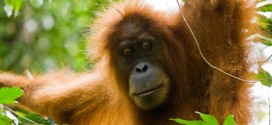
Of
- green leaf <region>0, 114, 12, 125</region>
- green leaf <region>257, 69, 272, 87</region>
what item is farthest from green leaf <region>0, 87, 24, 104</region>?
green leaf <region>257, 69, 272, 87</region>

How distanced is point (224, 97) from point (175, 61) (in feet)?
1.98

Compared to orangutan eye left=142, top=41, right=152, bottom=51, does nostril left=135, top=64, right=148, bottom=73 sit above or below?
below

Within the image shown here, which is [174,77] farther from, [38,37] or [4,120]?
[38,37]

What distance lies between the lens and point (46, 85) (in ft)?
20.9

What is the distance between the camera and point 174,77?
5000 mm

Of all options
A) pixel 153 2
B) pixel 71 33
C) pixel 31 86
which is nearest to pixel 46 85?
pixel 31 86

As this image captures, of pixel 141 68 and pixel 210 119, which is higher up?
pixel 141 68

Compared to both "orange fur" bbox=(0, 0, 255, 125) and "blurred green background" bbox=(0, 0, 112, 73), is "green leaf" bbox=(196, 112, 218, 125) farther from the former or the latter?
"blurred green background" bbox=(0, 0, 112, 73)

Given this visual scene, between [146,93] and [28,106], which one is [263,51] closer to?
[146,93]

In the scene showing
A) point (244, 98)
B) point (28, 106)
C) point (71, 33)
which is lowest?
point (244, 98)

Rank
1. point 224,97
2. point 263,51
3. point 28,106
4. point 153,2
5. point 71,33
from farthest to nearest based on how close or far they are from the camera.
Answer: point 71,33
point 28,106
point 153,2
point 263,51
point 224,97

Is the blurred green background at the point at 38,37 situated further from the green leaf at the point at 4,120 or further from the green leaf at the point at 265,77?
the green leaf at the point at 4,120

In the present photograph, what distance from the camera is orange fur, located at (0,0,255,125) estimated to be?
15.0 ft

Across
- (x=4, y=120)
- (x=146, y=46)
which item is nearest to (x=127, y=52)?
(x=146, y=46)
